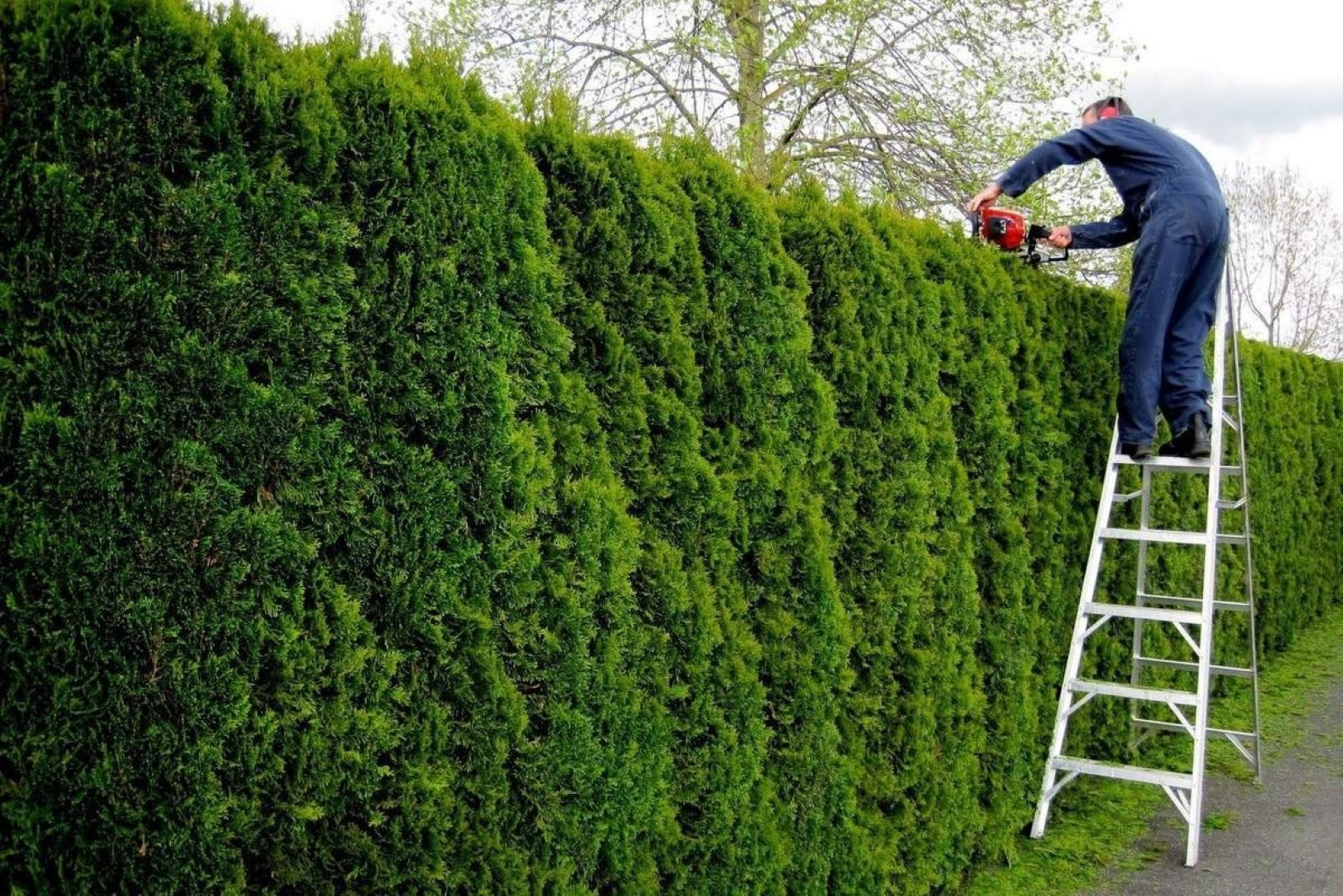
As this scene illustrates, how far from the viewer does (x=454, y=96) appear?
110 inches

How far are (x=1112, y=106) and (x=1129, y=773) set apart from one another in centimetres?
369

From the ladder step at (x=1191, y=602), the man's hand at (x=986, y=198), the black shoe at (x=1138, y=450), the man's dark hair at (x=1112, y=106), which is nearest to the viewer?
the man's hand at (x=986, y=198)

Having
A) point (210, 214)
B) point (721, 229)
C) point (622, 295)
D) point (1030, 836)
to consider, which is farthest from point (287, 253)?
point (1030, 836)

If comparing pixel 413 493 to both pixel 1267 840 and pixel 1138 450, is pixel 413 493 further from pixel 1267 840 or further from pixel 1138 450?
pixel 1267 840

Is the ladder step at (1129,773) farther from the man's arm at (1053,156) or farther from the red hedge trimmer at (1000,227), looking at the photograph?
the man's arm at (1053,156)

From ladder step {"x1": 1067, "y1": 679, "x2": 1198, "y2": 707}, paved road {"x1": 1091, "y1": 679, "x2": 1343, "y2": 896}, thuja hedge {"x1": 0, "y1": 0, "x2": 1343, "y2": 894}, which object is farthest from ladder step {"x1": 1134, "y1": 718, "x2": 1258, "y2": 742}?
thuja hedge {"x1": 0, "y1": 0, "x2": 1343, "y2": 894}

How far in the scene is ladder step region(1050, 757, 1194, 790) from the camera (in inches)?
199

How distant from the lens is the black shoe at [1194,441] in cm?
535

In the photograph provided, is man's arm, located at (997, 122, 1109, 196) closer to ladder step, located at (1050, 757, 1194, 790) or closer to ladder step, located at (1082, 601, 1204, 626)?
ladder step, located at (1082, 601, 1204, 626)

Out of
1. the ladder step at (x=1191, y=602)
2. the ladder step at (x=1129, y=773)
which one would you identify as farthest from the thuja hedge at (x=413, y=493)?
the ladder step at (x=1191, y=602)

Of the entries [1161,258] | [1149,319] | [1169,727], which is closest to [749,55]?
[1161,258]

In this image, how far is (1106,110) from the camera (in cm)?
609

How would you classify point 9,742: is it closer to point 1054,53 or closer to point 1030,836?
point 1030,836

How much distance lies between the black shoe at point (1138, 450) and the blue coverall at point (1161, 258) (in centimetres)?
2
